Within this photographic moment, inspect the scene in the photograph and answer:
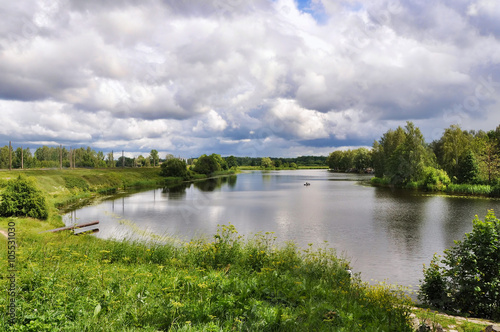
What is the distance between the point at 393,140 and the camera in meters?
74.2

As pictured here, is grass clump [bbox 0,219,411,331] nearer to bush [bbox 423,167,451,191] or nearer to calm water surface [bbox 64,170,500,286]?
calm water surface [bbox 64,170,500,286]

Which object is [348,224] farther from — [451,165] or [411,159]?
[451,165]

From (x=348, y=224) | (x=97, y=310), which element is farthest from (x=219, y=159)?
(x=97, y=310)

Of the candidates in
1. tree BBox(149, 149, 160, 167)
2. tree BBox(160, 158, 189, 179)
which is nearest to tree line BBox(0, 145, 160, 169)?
tree BBox(149, 149, 160, 167)

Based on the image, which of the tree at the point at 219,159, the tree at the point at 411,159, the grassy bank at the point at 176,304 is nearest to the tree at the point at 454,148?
the tree at the point at 411,159

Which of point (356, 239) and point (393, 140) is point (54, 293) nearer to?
point (356, 239)

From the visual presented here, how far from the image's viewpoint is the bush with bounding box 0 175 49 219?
20.4m

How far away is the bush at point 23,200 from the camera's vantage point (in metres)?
20.4

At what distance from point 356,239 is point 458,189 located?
4124cm

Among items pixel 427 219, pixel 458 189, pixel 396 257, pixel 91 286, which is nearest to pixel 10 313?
pixel 91 286

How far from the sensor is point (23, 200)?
69.3 ft

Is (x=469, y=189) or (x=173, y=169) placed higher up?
(x=173, y=169)

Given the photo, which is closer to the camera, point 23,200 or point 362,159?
point 23,200

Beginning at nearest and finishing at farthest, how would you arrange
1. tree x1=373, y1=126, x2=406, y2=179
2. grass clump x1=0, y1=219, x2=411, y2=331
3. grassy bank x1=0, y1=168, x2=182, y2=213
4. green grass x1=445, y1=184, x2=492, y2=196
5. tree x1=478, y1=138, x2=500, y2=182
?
grass clump x1=0, y1=219, x2=411, y2=331, grassy bank x1=0, y1=168, x2=182, y2=213, green grass x1=445, y1=184, x2=492, y2=196, tree x1=478, y1=138, x2=500, y2=182, tree x1=373, y1=126, x2=406, y2=179
